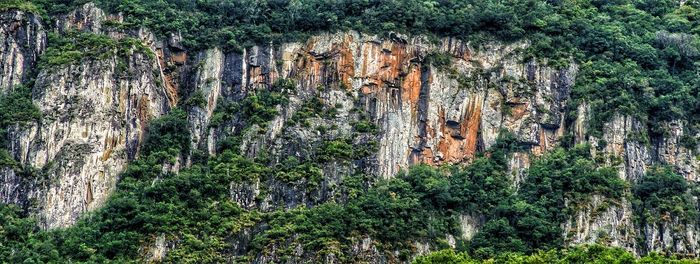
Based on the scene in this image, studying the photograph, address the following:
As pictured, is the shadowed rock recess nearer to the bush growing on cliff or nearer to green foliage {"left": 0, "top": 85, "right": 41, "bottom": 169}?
green foliage {"left": 0, "top": 85, "right": 41, "bottom": 169}

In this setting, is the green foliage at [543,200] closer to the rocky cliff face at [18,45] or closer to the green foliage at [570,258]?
the green foliage at [570,258]

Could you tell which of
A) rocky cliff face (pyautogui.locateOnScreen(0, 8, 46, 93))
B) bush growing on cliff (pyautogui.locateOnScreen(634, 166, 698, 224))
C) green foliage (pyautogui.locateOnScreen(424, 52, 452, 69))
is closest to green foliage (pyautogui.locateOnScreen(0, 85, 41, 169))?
rocky cliff face (pyautogui.locateOnScreen(0, 8, 46, 93))

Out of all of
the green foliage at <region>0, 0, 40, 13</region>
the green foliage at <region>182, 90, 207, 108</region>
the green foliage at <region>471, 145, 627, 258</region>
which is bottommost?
the green foliage at <region>471, 145, 627, 258</region>

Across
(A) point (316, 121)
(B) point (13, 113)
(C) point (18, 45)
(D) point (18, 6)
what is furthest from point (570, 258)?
(D) point (18, 6)

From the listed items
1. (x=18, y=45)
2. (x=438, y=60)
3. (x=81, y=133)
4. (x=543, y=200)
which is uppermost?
(x=18, y=45)

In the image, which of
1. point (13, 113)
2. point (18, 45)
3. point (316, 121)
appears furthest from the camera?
point (316, 121)

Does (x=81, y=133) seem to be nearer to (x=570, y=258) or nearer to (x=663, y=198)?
(x=570, y=258)

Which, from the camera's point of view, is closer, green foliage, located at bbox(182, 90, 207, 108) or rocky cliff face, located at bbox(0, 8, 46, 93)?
rocky cliff face, located at bbox(0, 8, 46, 93)

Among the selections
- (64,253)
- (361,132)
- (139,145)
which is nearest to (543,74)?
(361,132)

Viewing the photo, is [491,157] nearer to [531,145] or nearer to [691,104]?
[531,145]
